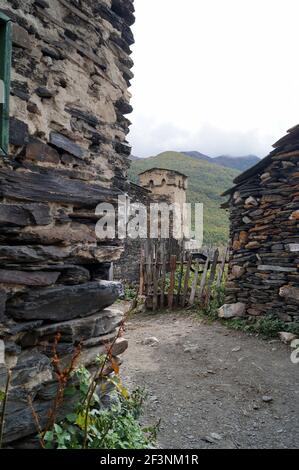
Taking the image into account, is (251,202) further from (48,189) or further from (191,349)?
(48,189)

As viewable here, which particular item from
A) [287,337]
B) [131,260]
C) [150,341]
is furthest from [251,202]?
[131,260]

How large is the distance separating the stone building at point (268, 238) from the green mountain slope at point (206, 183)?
12.7 m

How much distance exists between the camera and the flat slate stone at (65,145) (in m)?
2.46

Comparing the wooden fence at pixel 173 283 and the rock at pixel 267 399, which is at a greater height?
the wooden fence at pixel 173 283

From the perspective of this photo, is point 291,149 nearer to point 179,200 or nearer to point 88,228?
point 88,228

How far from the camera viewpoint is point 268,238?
7.07 metres

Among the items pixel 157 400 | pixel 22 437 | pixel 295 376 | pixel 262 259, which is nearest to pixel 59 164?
pixel 22 437

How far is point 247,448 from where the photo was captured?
10.5 feet

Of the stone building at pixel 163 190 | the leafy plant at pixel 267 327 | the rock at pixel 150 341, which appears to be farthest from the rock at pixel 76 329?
the stone building at pixel 163 190

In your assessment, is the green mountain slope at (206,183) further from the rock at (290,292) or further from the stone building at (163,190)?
the rock at (290,292)

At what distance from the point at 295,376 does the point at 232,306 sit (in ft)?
9.21

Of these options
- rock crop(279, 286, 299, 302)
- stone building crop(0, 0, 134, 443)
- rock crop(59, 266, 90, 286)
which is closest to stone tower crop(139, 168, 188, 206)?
rock crop(279, 286, 299, 302)

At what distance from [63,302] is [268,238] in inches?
222

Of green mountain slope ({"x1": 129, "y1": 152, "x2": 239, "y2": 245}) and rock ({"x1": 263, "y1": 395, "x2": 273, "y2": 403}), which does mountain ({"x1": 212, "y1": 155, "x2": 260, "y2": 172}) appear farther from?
rock ({"x1": 263, "y1": 395, "x2": 273, "y2": 403})
